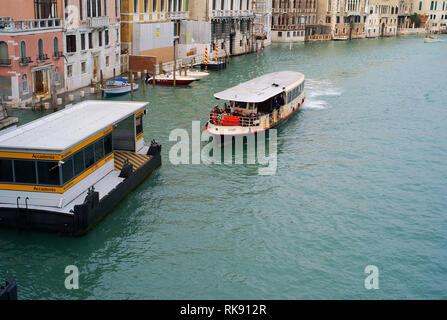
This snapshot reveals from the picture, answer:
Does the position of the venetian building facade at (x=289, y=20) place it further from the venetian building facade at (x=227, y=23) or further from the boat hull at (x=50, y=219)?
the boat hull at (x=50, y=219)

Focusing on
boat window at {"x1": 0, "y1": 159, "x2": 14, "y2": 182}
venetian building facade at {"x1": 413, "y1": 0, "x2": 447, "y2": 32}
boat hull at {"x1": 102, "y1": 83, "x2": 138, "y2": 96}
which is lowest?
boat hull at {"x1": 102, "y1": 83, "x2": 138, "y2": 96}

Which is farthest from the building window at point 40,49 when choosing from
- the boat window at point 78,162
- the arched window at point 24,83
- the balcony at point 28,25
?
the boat window at point 78,162

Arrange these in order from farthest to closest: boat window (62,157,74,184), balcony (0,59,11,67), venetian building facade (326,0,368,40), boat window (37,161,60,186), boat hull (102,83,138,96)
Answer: venetian building facade (326,0,368,40) → boat hull (102,83,138,96) → balcony (0,59,11,67) → boat window (62,157,74,184) → boat window (37,161,60,186)

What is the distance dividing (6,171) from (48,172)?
1.48 m

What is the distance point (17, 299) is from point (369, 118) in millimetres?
30038

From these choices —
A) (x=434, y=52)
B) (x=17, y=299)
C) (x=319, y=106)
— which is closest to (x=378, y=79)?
(x=319, y=106)

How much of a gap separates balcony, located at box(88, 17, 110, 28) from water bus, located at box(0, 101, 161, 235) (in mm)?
25121

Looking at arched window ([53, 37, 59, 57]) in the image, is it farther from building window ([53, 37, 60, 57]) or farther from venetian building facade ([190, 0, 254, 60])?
venetian building facade ([190, 0, 254, 60])

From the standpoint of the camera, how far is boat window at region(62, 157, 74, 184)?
701 inches

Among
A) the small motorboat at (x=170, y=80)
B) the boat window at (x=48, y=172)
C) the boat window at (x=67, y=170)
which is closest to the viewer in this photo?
the boat window at (x=48, y=172)

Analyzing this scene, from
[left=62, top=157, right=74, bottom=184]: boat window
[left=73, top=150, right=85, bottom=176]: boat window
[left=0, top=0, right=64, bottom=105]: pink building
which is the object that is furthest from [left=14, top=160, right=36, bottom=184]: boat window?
[left=0, top=0, right=64, bottom=105]: pink building

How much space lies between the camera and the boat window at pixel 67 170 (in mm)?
17797

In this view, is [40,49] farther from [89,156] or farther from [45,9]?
[89,156]

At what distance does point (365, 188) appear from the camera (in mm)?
23938
